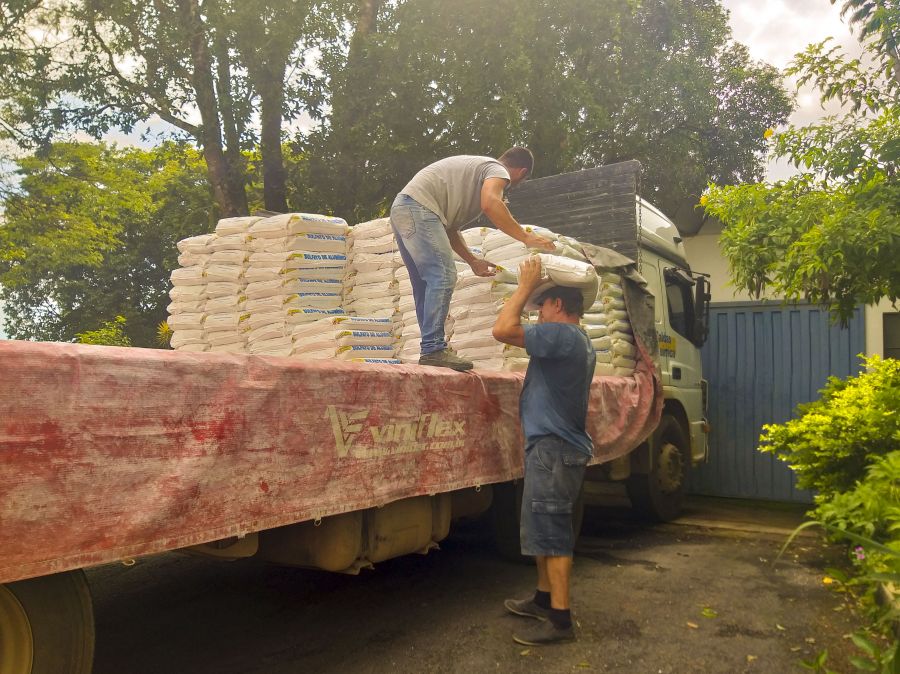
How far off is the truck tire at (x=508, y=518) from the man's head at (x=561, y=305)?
4.32 feet

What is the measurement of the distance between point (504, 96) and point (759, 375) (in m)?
6.11

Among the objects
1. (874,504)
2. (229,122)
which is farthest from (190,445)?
(229,122)

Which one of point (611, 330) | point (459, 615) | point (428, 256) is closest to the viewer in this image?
point (459, 615)

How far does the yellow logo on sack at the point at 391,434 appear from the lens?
295 centimetres

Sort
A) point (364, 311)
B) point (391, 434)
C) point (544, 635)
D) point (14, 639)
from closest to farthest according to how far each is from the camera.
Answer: point (14, 639)
point (391, 434)
point (544, 635)
point (364, 311)

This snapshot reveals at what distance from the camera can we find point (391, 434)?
126 inches

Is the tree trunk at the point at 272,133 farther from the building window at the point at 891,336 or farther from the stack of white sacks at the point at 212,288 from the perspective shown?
the building window at the point at 891,336

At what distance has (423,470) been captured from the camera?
343 centimetres

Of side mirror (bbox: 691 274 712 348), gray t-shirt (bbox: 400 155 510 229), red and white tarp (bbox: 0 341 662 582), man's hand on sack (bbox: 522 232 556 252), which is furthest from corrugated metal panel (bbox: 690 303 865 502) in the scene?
red and white tarp (bbox: 0 341 662 582)

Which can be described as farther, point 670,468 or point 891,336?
point 891,336

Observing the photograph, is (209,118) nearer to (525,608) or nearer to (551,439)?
(551,439)

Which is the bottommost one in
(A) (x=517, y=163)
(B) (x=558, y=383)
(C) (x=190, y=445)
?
(C) (x=190, y=445)

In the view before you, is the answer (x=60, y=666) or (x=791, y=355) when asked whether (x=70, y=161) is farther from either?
(x=60, y=666)

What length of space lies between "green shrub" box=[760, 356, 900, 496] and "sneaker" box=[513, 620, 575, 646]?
2.27 m
